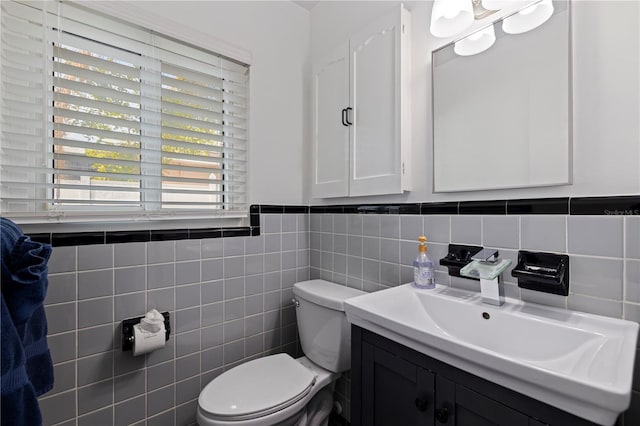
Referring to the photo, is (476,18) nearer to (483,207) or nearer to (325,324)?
(483,207)

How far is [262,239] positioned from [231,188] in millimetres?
337

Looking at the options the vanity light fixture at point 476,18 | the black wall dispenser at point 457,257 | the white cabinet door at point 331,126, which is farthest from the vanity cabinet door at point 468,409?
the vanity light fixture at point 476,18

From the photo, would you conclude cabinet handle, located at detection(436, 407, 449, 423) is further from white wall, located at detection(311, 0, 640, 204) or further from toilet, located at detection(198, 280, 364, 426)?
white wall, located at detection(311, 0, 640, 204)

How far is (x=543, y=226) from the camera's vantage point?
0.93 meters

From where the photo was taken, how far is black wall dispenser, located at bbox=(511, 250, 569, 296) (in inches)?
34.2

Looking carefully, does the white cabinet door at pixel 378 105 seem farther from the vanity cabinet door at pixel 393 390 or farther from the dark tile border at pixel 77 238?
the dark tile border at pixel 77 238

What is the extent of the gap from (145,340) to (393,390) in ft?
3.29

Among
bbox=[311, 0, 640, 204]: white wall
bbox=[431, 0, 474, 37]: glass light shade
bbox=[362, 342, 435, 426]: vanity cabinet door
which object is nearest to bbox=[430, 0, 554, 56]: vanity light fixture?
bbox=[431, 0, 474, 37]: glass light shade

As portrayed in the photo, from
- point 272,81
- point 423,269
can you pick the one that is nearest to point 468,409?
point 423,269

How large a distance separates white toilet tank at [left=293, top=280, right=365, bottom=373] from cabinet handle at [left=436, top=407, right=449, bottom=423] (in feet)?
1.95

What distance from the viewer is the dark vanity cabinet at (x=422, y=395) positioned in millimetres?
634

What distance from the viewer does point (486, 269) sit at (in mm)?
950

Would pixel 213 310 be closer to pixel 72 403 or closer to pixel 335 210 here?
pixel 72 403

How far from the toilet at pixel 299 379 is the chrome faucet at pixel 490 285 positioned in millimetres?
596
